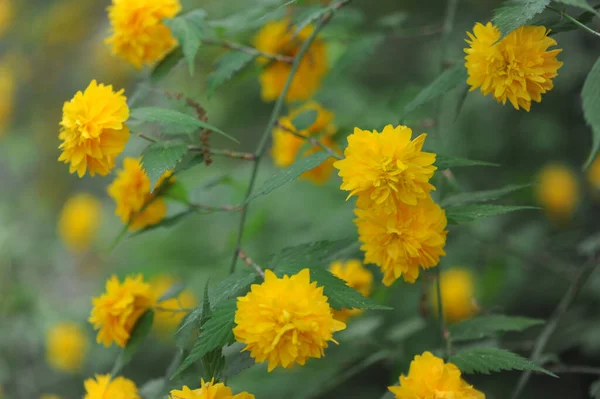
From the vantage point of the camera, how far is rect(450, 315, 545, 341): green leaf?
3.47 ft

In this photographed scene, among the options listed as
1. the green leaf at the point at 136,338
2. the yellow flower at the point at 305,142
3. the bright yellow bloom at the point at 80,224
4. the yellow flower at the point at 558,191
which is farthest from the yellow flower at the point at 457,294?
the bright yellow bloom at the point at 80,224

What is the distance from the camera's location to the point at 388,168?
0.88 m

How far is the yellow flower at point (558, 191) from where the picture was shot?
7.80ft

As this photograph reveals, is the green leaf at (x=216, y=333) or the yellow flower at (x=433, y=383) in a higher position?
the green leaf at (x=216, y=333)

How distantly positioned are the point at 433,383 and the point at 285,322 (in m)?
0.25

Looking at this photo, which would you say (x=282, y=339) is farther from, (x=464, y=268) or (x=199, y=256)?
(x=199, y=256)

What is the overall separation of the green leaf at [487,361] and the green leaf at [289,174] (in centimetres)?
38

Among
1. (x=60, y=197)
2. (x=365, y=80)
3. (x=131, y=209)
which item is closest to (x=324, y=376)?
(x=131, y=209)

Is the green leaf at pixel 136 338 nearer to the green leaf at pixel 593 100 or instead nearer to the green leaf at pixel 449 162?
the green leaf at pixel 449 162

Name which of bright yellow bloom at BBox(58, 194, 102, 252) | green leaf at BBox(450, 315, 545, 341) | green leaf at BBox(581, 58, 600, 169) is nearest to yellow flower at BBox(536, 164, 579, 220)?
green leaf at BBox(450, 315, 545, 341)

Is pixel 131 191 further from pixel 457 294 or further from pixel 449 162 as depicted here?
pixel 457 294

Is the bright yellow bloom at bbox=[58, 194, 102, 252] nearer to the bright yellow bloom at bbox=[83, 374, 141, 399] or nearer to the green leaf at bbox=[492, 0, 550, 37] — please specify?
the bright yellow bloom at bbox=[83, 374, 141, 399]

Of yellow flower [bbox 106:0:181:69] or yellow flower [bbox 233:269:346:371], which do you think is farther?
yellow flower [bbox 106:0:181:69]

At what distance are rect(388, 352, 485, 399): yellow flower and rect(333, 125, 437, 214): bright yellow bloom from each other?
0.77ft
